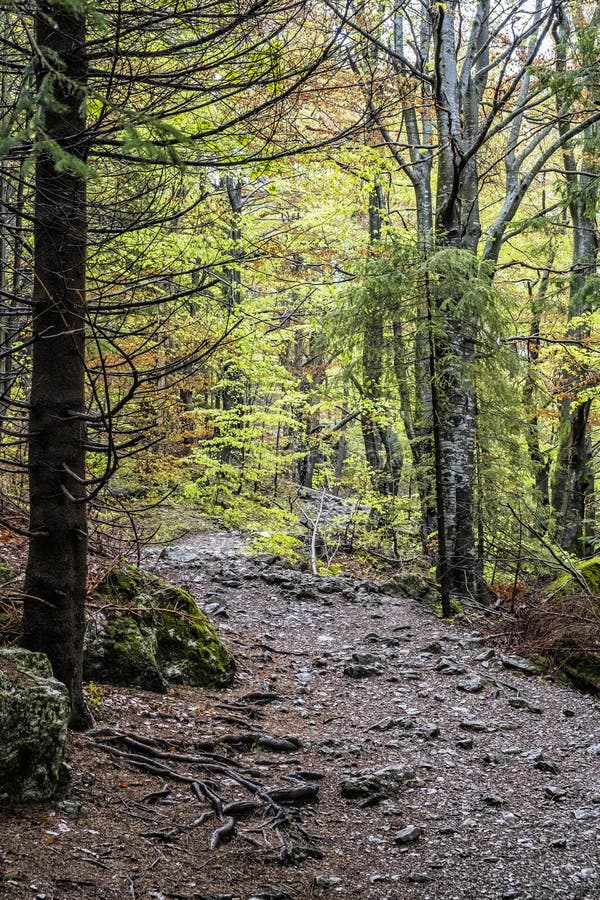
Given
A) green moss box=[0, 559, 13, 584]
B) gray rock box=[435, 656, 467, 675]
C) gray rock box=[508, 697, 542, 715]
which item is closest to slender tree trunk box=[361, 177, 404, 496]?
gray rock box=[435, 656, 467, 675]

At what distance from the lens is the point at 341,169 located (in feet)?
33.2

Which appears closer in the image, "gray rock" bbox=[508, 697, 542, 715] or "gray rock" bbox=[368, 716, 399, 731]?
"gray rock" bbox=[368, 716, 399, 731]

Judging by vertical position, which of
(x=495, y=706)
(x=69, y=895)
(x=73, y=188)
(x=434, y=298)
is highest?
(x=434, y=298)

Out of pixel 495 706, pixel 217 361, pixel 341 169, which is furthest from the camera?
pixel 217 361

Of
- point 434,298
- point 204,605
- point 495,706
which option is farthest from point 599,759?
point 434,298

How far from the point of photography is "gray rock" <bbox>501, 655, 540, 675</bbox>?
7246mm

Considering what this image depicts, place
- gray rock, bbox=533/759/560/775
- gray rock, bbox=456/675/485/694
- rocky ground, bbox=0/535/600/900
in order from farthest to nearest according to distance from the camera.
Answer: gray rock, bbox=456/675/485/694 < gray rock, bbox=533/759/560/775 < rocky ground, bbox=0/535/600/900

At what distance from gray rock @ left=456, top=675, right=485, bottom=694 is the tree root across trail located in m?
2.62

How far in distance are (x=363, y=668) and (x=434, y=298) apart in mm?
5066

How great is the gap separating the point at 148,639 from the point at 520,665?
13.9ft

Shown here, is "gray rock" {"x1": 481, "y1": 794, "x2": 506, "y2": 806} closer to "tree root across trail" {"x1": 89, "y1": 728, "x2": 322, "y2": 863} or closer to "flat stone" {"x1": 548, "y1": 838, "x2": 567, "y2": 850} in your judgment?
"flat stone" {"x1": 548, "y1": 838, "x2": 567, "y2": 850}

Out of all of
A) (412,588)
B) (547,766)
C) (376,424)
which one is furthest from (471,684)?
(376,424)

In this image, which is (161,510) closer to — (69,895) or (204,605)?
(204,605)

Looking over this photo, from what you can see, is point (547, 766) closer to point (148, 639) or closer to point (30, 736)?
point (148, 639)
